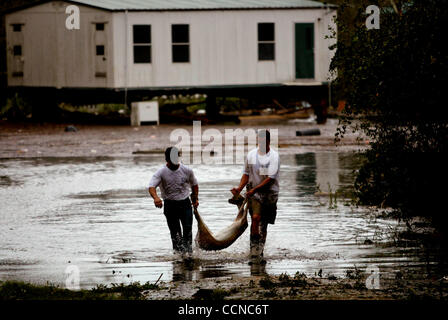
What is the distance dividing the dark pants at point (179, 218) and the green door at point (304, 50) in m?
26.8

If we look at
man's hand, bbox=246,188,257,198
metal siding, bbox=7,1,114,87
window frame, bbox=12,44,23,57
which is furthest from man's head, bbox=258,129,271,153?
window frame, bbox=12,44,23,57

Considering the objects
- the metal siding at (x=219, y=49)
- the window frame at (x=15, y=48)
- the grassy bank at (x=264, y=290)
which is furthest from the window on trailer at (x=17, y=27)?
the grassy bank at (x=264, y=290)

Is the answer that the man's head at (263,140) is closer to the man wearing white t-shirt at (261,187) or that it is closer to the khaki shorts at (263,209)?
the man wearing white t-shirt at (261,187)

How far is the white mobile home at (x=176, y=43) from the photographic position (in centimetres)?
3675

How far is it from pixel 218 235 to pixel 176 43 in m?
26.0

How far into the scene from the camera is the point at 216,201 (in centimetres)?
1717

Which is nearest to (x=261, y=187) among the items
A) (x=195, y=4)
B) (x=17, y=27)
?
(x=195, y=4)

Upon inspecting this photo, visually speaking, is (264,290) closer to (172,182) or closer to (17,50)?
(172,182)

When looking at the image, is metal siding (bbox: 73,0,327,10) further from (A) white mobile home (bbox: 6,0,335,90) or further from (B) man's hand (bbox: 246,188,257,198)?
(B) man's hand (bbox: 246,188,257,198)

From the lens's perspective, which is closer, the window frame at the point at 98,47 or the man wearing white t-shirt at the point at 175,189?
the man wearing white t-shirt at the point at 175,189

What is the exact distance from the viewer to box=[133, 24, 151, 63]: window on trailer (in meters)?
37.0

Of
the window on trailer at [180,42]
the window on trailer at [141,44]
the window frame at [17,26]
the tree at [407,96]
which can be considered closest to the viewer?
the tree at [407,96]

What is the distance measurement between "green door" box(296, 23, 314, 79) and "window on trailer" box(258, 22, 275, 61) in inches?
40.8
